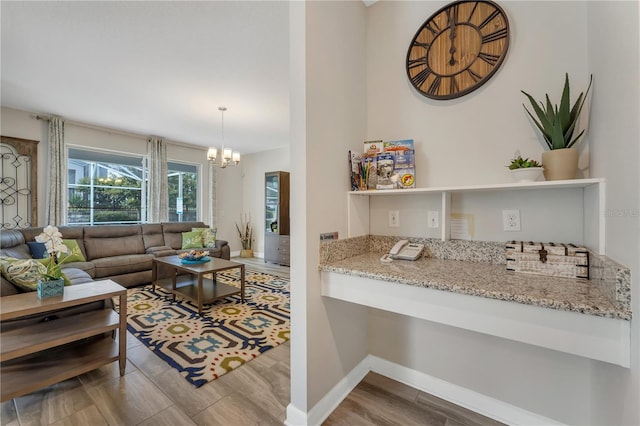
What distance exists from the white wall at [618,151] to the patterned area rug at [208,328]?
2.02 meters

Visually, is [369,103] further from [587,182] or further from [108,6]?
[108,6]

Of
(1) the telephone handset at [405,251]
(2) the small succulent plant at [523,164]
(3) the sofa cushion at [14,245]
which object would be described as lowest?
(3) the sofa cushion at [14,245]

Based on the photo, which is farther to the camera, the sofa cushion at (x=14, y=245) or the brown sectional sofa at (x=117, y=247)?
the brown sectional sofa at (x=117, y=247)

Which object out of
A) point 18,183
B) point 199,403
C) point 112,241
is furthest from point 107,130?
point 199,403

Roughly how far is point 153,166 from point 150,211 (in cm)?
88

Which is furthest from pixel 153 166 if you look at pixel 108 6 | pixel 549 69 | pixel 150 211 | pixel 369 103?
pixel 549 69

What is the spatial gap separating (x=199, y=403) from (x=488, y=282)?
173 centimetres

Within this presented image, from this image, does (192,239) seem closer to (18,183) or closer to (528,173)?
(18,183)

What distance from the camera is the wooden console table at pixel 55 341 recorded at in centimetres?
146

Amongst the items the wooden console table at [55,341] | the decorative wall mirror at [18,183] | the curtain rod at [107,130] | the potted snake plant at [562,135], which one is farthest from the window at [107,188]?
the potted snake plant at [562,135]

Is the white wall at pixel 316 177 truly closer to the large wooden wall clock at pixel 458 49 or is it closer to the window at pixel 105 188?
the large wooden wall clock at pixel 458 49

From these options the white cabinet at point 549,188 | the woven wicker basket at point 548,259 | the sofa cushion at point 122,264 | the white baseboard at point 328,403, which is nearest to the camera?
the white cabinet at point 549,188

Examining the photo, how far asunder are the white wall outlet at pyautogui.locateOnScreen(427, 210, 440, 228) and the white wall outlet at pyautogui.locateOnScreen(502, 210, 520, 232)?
0.34 meters

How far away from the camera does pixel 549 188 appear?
1.29 meters
